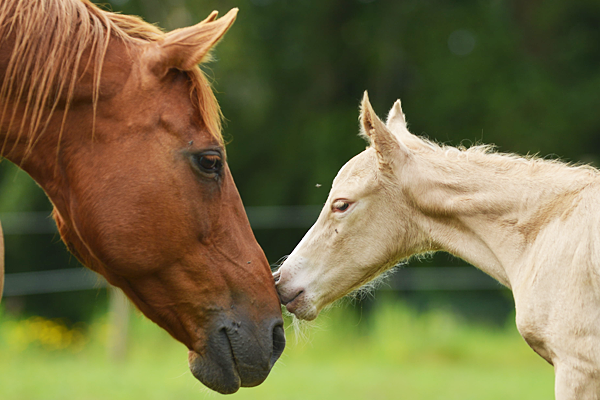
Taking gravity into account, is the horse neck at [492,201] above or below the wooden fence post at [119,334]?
above

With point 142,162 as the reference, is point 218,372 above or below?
below

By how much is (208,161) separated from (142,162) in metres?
0.25

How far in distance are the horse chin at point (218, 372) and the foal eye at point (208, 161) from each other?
730 mm

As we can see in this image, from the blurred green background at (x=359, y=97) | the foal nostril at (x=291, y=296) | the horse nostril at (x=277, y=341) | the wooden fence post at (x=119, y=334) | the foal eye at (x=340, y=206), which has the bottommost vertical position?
the wooden fence post at (x=119, y=334)

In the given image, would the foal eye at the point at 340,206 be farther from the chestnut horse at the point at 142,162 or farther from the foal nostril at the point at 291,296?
the chestnut horse at the point at 142,162

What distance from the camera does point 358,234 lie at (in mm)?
3020

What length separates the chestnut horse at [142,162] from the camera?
2172mm

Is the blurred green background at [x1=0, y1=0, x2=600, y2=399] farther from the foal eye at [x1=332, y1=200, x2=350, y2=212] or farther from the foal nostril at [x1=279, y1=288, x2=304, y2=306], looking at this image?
the foal eye at [x1=332, y1=200, x2=350, y2=212]

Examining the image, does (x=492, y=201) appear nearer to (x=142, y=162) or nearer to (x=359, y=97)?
(x=142, y=162)

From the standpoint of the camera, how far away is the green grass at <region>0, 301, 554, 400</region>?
6.26m

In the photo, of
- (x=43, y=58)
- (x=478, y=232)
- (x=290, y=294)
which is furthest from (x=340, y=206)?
(x=43, y=58)

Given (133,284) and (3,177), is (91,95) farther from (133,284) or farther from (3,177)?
(3,177)

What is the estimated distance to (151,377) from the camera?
6.95 meters

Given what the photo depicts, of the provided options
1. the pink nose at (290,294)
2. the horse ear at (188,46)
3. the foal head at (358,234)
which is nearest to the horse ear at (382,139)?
the foal head at (358,234)
